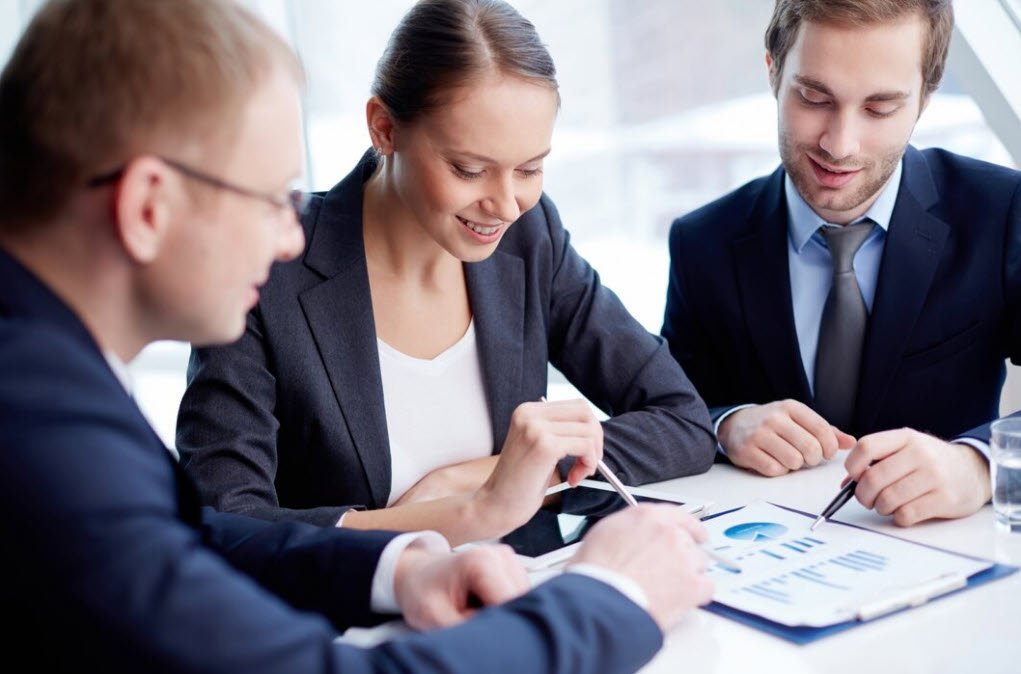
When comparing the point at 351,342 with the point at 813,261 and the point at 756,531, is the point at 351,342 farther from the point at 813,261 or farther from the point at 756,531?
the point at 813,261

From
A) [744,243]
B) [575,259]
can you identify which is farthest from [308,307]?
[744,243]

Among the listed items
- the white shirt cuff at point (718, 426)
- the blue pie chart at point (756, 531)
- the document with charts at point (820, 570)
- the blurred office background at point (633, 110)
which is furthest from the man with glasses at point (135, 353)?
the blurred office background at point (633, 110)

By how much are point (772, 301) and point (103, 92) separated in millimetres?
1617

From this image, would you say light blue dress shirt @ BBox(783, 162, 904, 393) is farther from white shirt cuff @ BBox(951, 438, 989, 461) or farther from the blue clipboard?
the blue clipboard

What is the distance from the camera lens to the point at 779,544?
1487mm

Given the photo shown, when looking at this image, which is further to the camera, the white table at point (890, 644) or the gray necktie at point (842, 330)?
the gray necktie at point (842, 330)

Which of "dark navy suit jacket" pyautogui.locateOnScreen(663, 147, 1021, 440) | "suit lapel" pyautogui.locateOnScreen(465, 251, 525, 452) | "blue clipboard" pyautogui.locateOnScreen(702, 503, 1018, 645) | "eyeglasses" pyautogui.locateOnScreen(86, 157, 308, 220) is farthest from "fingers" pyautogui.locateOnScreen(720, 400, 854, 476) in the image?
"eyeglasses" pyautogui.locateOnScreen(86, 157, 308, 220)

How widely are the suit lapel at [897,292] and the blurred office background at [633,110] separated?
6.35 ft

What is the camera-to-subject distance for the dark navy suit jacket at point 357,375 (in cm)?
180

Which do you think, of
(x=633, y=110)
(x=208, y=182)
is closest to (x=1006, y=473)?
(x=208, y=182)

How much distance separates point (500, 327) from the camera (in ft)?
6.94

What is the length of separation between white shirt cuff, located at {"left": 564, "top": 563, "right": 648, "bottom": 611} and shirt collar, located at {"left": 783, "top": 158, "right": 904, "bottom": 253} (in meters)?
1.32

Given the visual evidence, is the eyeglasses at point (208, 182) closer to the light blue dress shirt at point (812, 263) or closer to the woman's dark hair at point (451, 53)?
the woman's dark hair at point (451, 53)

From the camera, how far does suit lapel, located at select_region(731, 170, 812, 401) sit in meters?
2.32
